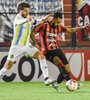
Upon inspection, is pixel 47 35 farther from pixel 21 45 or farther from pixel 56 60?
pixel 21 45

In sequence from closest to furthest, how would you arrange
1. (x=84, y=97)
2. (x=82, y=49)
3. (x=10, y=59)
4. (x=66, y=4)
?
(x=84, y=97) → (x=10, y=59) → (x=82, y=49) → (x=66, y=4)

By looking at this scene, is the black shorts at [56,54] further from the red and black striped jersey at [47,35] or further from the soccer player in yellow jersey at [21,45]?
the soccer player in yellow jersey at [21,45]

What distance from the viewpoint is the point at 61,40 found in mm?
15484

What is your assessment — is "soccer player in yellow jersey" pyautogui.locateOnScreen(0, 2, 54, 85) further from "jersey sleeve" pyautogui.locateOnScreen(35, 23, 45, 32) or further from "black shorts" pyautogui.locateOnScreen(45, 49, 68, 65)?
"black shorts" pyautogui.locateOnScreen(45, 49, 68, 65)

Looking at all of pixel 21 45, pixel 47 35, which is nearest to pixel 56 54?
pixel 47 35

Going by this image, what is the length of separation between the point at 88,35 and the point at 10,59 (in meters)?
5.28

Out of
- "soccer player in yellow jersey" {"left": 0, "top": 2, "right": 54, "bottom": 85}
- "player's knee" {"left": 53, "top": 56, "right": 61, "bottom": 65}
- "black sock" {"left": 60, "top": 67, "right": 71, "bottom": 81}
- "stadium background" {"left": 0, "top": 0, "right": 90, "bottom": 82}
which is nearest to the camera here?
"soccer player in yellow jersey" {"left": 0, "top": 2, "right": 54, "bottom": 85}

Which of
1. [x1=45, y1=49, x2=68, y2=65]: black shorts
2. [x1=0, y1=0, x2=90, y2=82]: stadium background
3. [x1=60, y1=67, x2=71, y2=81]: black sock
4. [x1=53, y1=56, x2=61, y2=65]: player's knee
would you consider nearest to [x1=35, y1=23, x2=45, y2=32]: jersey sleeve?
[x1=45, y1=49, x2=68, y2=65]: black shorts

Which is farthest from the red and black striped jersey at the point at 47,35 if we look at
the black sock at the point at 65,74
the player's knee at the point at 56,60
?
the black sock at the point at 65,74

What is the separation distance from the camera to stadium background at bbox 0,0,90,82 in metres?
13.8

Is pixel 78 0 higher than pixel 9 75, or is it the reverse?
pixel 78 0

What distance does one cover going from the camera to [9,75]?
1378 cm

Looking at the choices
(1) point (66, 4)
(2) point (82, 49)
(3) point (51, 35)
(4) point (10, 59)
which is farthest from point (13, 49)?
(1) point (66, 4)

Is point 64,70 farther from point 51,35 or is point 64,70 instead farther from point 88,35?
point 88,35
